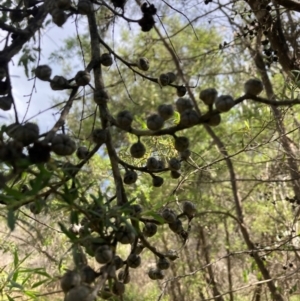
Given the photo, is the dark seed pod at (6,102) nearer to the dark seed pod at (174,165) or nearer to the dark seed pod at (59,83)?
the dark seed pod at (59,83)

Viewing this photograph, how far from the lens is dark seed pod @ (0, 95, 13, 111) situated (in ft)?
2.26


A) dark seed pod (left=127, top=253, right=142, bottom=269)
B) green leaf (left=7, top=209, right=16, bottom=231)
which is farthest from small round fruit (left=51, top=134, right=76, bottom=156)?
dark seed pod (left=127, top=253, right=142, bottom=269)

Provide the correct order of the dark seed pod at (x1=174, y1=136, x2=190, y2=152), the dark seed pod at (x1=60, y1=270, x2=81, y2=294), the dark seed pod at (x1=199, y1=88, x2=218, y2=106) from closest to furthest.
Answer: the dark seed pod at (x1=60, y1=270, x2=81, y2=294) < the dark seed pod at (x1=199, y1=88, x2=218, y2=106) < the dark seed pod at (x1=174, y1=136, x2=190, y2=152)

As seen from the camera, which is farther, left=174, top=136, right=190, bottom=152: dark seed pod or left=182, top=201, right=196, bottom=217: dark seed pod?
left=182, top=201, right=196, bottom=217: dark seed pod

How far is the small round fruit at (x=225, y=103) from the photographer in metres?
0.58

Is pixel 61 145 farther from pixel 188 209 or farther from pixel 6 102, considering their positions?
pixel 188 209

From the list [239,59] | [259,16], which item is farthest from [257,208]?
[259,16]

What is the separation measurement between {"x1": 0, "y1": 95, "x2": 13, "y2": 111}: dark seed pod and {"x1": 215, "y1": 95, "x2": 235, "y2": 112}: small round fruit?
29cm

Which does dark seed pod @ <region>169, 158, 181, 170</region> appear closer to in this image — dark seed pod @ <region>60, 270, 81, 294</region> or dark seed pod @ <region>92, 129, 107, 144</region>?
dark seed pod @ <region>92, 129, 107, 144</region>

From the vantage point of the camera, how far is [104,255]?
54cm

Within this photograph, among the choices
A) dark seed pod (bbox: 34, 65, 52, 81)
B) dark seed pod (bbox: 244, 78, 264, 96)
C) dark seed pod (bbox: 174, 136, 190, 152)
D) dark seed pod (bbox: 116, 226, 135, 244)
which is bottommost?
dark seed pod (bbox: 116, 226, 135, 244)

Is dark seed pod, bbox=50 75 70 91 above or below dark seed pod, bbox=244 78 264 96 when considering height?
above

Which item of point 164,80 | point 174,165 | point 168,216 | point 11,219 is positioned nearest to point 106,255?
point 11,219

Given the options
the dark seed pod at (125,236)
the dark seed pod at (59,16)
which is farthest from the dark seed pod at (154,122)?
the dark seed pod at (59,16)
